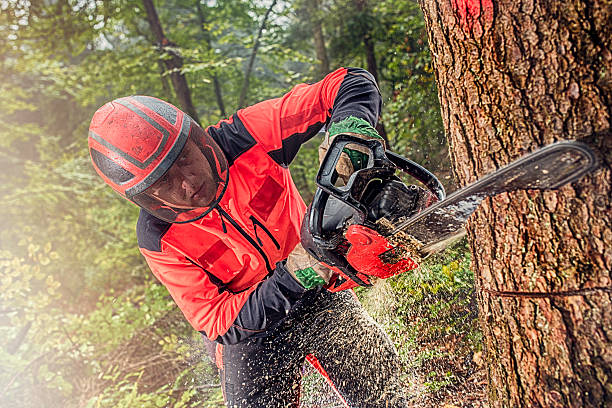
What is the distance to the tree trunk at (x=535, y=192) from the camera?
1004mm

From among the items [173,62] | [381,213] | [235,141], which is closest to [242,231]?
[235,141]

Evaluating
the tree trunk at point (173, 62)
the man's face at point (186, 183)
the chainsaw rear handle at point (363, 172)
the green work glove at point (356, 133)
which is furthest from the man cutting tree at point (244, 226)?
the tree trunk at point (173, 62)

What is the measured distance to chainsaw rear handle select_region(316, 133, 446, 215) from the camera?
1.32 meters

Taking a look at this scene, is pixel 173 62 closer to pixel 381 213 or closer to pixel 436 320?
pixel 436 320

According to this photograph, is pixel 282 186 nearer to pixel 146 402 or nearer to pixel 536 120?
pixel 536 120

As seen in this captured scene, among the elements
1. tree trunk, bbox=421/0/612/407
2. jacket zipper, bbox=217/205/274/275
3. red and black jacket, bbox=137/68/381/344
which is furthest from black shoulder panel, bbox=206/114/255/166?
tree trunk, bbox=421/0/612/407

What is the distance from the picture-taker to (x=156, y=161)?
6.57 feet

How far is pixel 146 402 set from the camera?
3938 mm

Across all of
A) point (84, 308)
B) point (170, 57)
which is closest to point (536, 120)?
point (170, 57)

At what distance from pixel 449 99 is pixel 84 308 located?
33.6 feet

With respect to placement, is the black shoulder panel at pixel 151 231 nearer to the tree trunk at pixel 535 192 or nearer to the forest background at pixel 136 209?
the tree trunk at pixel 535 192

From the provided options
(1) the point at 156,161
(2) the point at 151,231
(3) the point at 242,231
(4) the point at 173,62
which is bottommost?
(3) the point at 242,231

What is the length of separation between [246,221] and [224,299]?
0.47m

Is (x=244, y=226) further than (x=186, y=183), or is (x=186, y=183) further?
(x=244, y=226)
